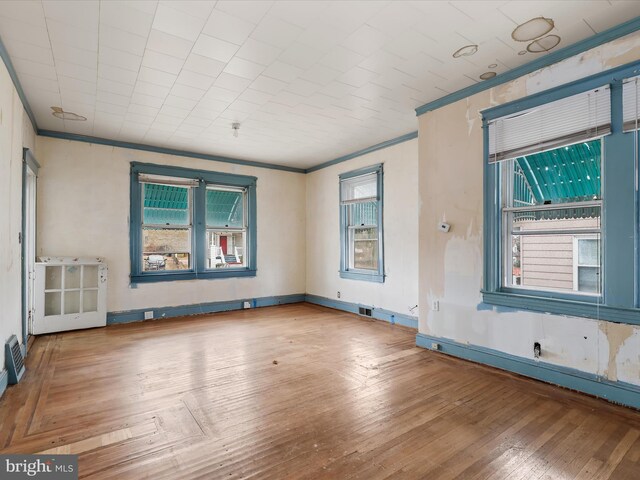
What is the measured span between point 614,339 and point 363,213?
414 centimetres

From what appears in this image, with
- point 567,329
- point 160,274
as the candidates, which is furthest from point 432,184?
point 160,274

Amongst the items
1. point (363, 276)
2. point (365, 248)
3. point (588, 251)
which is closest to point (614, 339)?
point (588, 251)

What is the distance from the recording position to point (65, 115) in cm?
451

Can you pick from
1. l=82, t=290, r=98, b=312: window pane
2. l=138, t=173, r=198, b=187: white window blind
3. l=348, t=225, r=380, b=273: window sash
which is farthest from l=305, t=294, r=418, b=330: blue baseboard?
l=82, t=290, r=98, b=312: window pane

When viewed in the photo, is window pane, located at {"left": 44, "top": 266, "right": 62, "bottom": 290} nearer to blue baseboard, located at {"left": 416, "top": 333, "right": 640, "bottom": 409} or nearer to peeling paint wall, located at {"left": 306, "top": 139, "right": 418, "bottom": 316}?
peeling paint wall, located at {"left": 306, "top": 139, "right": 418, "bottom": 316}

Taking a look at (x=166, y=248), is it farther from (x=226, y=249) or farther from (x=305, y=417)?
(x=305, y=417)

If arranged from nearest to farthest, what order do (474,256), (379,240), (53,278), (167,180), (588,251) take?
(588,251)
(474,256)
(53,278)
(379,240)
(167,180)

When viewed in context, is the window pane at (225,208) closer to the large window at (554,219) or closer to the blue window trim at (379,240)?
the blue window trim at (379,240)

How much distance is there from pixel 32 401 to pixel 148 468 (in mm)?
1604

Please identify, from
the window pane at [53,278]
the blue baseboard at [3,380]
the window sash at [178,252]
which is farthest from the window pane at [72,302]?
the blue baseboard at [3,380]

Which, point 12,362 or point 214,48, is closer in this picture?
point 214,48

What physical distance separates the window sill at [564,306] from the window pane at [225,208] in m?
4.91

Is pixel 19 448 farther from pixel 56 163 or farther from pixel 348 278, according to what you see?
pixel 348 278

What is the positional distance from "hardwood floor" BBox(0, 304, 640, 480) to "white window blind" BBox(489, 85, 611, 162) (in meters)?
2.22
